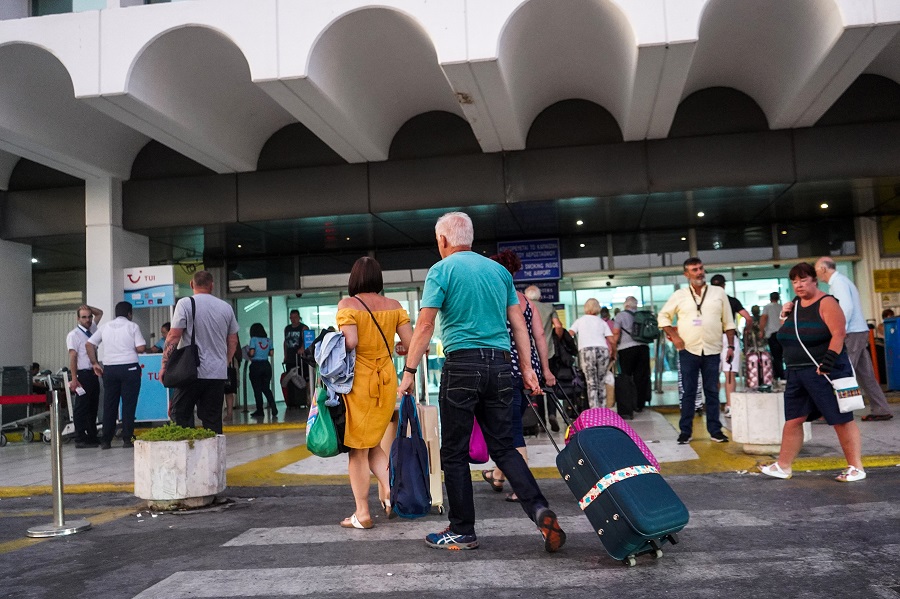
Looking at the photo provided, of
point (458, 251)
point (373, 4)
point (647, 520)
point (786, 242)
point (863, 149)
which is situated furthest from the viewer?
point (786, 242)

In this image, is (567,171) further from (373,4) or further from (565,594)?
(565,594)

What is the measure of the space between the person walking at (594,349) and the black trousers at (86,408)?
6889 millimetres

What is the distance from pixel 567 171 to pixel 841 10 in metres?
4.63

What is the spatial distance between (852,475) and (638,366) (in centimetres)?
627

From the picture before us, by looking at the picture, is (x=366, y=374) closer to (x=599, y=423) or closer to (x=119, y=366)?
(x=599, y=423)

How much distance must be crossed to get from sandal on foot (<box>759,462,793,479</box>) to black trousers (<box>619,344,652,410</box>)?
19.2ft

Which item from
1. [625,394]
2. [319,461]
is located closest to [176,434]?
[319,461]

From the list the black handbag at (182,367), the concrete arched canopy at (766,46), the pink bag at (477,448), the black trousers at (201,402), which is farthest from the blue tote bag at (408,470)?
the concrete arched canopy at (766,46)

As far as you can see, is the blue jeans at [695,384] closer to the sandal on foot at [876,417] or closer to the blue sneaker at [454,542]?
the sandal on foot at [876,417]

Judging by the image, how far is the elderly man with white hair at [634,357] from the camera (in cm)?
1186

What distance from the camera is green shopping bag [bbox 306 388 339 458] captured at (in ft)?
16.2

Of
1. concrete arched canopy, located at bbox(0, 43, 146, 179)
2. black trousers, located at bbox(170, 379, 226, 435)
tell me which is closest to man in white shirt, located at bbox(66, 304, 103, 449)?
concrete arched canopy, located at bbox(0, 43, 146, 179)

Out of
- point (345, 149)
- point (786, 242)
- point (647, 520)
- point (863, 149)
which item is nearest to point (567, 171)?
point (345, 149)

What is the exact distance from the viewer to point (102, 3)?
1034 centimetres
